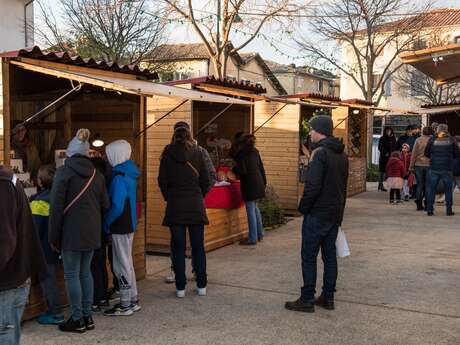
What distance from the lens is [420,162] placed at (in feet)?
36.0

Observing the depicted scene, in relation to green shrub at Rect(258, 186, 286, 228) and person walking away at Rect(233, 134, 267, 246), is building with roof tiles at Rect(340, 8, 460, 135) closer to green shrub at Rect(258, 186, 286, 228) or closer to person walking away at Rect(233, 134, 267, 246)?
green shrub at Rect(258, 186, 286, 228)

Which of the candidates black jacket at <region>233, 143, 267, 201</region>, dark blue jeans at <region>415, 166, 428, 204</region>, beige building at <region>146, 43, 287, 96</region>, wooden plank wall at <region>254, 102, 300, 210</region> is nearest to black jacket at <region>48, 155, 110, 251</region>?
black jacket at <region>233, 143, 267, 201</region>

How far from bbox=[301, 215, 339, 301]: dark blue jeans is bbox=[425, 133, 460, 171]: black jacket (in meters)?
6.03

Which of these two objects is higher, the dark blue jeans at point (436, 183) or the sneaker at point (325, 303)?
the dark blue jeans at point (436, 183)

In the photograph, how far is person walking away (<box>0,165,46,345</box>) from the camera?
107 inches

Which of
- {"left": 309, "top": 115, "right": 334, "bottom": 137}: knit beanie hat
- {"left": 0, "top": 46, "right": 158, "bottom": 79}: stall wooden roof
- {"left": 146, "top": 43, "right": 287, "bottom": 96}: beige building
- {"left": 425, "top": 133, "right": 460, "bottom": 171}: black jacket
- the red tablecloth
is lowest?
the red tablecloth

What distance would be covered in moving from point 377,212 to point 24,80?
23.6ft

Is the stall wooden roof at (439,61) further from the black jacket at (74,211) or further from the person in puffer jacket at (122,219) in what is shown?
the black jacket at (74,211)

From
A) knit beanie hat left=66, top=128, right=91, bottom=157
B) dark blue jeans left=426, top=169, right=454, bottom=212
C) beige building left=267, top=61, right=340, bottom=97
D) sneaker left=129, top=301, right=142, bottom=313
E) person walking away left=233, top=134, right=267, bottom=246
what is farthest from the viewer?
beige building left=267, top=61, right=340, bottom=97

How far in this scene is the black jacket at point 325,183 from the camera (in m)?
4.77

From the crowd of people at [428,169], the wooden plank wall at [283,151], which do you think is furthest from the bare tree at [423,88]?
the wooden plank wall at [283,151]

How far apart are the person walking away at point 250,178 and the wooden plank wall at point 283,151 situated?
304 centimetres

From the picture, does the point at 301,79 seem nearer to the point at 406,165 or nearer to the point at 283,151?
the point at 406,165

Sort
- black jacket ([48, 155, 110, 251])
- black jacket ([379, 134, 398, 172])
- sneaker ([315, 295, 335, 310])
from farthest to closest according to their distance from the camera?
1. black jacket ([379, 134, 398, 172])
2. sneaker ([315, 295, 335, 310])
3. black jacket ([48, 155, 110, 251])
